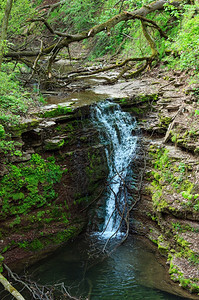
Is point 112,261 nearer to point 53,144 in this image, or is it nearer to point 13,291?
point 13,291

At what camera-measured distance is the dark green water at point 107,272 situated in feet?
19.4

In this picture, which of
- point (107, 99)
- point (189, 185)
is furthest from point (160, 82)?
point (189, 185)

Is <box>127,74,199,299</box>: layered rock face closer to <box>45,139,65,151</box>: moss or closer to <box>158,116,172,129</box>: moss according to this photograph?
<box>158,116,172,129</box>: moss

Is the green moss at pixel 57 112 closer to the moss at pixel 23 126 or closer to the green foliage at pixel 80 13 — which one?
the moss at pixel 23 126

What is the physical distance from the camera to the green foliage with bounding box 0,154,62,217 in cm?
697

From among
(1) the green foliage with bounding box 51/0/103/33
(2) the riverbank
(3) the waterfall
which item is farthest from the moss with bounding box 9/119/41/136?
(1) the green foliage with bounding box 51/0/103/33

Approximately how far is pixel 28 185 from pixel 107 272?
3036mm

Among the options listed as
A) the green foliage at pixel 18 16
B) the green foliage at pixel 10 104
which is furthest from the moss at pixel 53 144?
the green foliage at pixel 18 16

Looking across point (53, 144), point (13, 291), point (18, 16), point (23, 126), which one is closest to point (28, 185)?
point (53, 144)

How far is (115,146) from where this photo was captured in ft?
29.3

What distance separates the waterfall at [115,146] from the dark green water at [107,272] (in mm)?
1010

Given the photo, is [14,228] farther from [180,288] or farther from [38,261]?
[180,288]

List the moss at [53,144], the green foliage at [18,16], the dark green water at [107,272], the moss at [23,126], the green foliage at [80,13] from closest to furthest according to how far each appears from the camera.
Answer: the dark green water at [107,272] < the moss at [23,126] < the moss at [53,144] < the green foliage at [18,16] < the green foliage at [80,13]

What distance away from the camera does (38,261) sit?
7.14 meters
